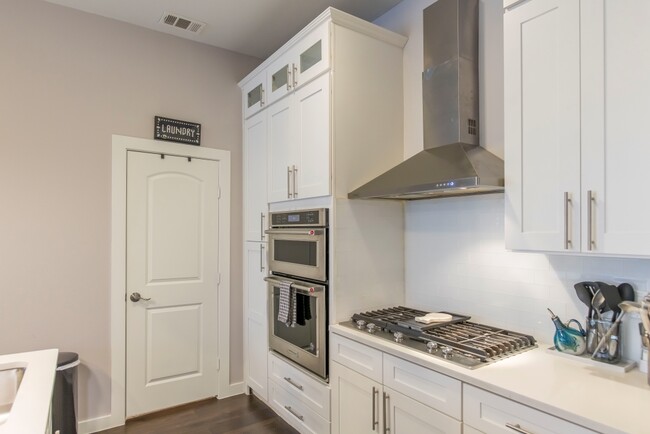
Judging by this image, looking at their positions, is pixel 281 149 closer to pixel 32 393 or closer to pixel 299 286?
pixel 299 286

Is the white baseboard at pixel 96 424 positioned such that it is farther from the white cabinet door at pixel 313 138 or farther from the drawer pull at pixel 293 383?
the white cabinet door at pixel 313 138

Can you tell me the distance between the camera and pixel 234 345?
3.46 m

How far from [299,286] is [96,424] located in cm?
186

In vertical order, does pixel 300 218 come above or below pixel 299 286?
above

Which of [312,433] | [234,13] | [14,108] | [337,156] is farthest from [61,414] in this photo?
[234,13]

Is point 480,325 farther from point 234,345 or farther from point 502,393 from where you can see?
point 234,345

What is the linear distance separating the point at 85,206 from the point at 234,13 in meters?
1.79

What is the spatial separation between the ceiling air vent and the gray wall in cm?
20

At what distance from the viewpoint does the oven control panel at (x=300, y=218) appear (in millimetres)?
2416

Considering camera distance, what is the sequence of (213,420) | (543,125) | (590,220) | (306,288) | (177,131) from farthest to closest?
1. (177,131)
2. (213,420)
3. (306,288)
4. (543,125)
5. (590,220)

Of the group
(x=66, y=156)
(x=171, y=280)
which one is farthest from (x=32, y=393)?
(x=66, y=156)

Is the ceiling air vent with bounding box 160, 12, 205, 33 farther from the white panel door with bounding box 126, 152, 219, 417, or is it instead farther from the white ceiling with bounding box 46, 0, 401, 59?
the white panel door with bounding box 126, 152, 219, 417

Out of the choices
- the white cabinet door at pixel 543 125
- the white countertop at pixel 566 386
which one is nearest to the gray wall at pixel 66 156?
the white countertop at pixel 566 386

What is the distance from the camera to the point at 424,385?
175 centimetres
